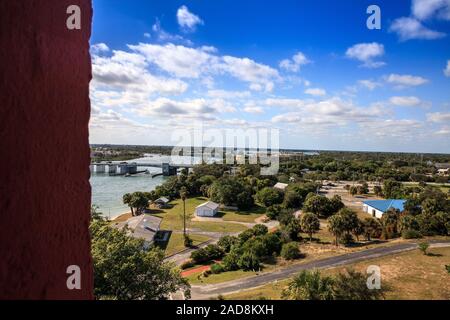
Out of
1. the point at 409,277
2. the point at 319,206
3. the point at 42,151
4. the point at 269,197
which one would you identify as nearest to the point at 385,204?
the point at 319,206

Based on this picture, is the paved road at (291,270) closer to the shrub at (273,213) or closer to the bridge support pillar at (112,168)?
the shrub at (273,213)

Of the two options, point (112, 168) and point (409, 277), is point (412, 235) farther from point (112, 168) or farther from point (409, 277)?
point (112, 168)

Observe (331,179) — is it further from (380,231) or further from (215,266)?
(215,266)

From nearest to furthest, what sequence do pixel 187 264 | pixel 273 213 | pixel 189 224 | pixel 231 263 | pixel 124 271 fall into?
pixel 124 271, pixel 231 263, pixel 187 264, pixel 189 224, pixel 273 213

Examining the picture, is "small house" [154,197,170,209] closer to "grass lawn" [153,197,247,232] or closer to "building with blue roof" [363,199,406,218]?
"grass lawn" [153,197,247,232]

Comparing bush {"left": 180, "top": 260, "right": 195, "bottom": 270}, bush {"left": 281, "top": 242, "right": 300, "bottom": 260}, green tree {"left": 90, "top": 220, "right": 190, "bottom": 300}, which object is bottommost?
bush {"left": 180, "top": 260, "right": 195, "bottom": 270}

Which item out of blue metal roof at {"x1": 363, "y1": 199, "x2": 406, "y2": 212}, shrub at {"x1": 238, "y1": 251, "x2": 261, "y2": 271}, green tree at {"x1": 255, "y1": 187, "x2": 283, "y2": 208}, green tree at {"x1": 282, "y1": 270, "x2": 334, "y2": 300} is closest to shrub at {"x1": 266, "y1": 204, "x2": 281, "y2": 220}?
green tree at {"x1": 255, "y1": 187, "x2": 283, "y2": 208}

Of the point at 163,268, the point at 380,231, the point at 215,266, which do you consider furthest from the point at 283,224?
the point at 163,268
